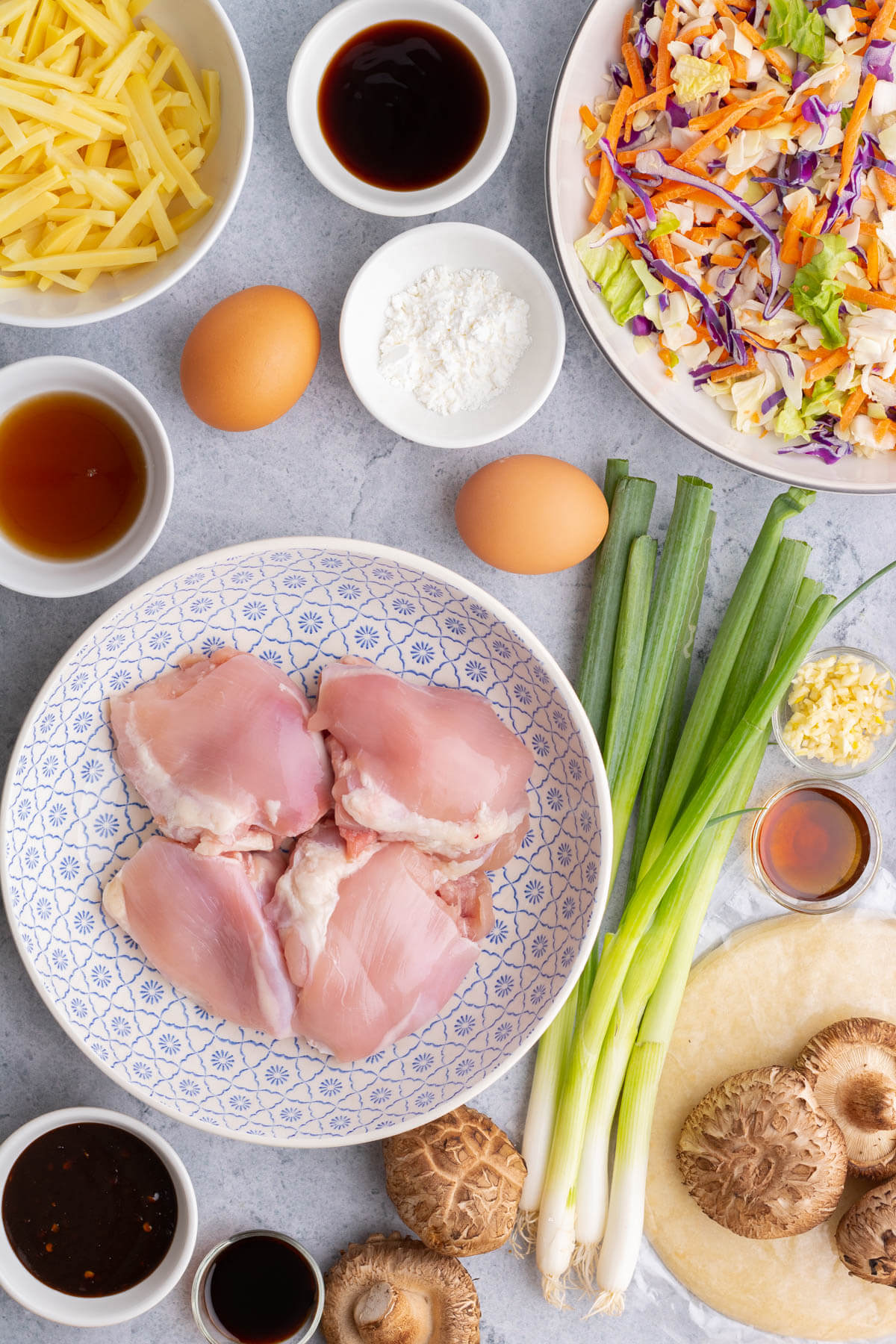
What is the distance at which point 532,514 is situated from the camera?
5.12ft

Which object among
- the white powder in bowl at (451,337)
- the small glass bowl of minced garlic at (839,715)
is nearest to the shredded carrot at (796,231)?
the white powder in bowl at (451,337)

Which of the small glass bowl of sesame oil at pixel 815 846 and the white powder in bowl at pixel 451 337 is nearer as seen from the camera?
the white powder in bowl at pixel 451 337

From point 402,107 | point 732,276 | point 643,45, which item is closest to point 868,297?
point 732,276

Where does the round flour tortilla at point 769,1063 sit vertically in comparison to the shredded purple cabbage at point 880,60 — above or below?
below

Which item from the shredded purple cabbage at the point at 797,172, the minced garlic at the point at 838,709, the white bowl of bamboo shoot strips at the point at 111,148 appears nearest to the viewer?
the white bowl of bamboo shoot strips at the point at 111,148

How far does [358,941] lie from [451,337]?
3.32 feet

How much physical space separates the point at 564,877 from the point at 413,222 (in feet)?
3.84

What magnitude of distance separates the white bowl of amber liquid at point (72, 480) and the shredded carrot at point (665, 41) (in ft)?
3.18

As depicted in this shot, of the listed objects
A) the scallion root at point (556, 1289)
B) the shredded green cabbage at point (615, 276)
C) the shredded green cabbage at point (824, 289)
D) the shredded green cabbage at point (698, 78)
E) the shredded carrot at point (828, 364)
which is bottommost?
the scallion root at point (556, 1289)

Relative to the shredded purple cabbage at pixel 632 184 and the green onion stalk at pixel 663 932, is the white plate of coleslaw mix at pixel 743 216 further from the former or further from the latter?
the green onion stalk at pixel 663 932

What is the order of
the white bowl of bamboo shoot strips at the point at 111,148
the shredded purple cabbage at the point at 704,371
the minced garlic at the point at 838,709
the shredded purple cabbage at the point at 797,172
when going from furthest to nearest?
the minced garlic at the point at 838,709, the shredded purple cabbage at the point at 704,371, the shredded purple cabbage at the point at 797,172, the white bowl of bamboo shoot strips at the point at 111,148

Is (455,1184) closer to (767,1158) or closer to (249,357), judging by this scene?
(767,1158)

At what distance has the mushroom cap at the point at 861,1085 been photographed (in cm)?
176

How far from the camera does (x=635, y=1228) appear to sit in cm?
177
